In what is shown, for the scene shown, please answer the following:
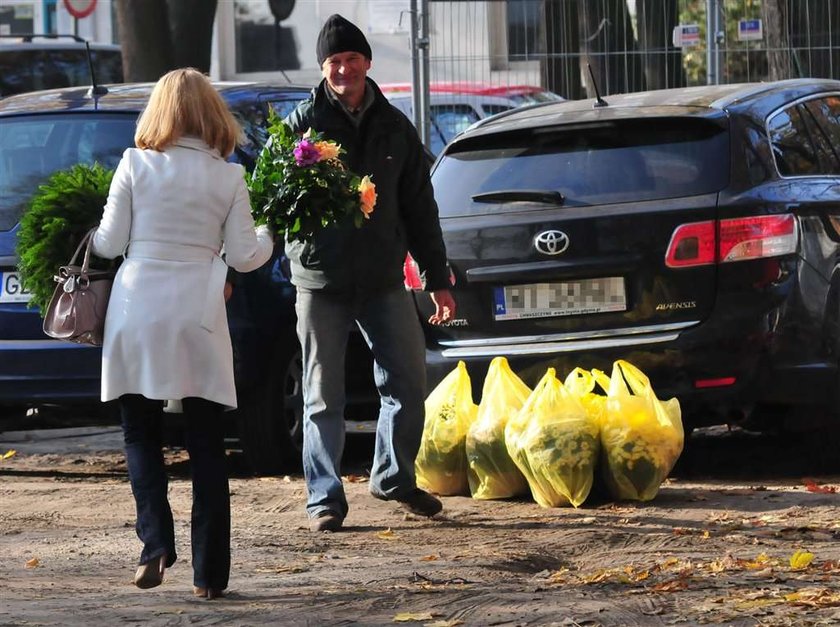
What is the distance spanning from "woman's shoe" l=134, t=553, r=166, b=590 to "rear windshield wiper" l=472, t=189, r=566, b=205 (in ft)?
8.97

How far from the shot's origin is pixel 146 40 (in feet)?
48.2

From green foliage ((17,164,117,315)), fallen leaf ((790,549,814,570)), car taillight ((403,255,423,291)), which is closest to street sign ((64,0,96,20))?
car taillight ((403,255,423,291))

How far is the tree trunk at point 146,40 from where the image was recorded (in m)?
Answer: 14.6

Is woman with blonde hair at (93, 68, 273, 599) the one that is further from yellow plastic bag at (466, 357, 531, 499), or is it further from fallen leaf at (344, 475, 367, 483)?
fallen leaf at (344, 475, 367, 483)

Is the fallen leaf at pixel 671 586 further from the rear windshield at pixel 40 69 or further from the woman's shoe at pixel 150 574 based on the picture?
the rear windshield at pixel 40 69

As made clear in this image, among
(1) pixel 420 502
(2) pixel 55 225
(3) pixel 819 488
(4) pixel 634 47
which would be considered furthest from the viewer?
(4) pixel 634 47

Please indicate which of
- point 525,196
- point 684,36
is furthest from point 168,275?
point 684,36

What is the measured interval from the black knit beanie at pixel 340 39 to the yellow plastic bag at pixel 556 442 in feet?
4.88

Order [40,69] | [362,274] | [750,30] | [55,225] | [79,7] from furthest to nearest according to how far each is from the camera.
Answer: [79,7]
[40,69]
[750,30]
[362,274]
[55,225]

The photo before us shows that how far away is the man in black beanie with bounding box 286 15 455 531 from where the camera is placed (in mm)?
6711

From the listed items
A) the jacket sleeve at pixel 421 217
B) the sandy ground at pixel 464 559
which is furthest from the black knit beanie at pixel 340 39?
the sandy ground at pixel 464 559

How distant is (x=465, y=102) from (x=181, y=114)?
782 centimetres

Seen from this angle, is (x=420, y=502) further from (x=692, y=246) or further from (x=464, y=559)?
(x=692, y=246)

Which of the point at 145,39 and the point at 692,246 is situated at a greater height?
the point at 145,39
